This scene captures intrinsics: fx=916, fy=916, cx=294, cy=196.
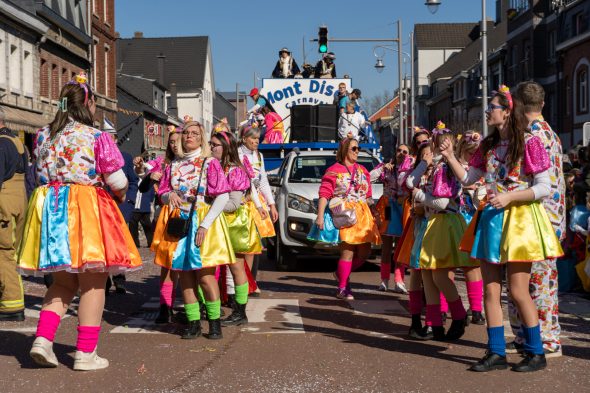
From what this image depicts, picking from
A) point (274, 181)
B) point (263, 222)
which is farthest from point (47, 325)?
point (274, 181)

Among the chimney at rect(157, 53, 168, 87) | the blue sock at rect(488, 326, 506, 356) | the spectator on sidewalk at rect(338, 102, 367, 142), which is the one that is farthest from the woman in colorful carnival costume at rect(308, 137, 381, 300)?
the chimney at rect(157, 53, 168, 87)

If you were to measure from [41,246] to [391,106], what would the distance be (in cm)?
12964

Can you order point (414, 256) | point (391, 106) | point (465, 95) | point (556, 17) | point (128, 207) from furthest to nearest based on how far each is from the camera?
point (391, 106) < point (465, 95) < point (556, 17) < point (128, 207) < point (414, 256)

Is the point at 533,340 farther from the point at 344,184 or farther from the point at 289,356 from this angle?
the point at 344,184

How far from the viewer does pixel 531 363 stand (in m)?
6.05

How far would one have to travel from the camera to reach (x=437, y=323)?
732 cm

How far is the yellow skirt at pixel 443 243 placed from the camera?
7055 millimetres

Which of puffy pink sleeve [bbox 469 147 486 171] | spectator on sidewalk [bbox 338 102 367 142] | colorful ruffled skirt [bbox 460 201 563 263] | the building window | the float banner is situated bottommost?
colorful ruffled skirt [bbox 460 201 563 263]

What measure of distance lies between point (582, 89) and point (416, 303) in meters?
36.8

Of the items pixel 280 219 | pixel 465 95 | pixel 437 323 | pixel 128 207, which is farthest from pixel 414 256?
pixel 465 95

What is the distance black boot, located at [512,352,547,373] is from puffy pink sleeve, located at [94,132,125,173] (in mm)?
2963

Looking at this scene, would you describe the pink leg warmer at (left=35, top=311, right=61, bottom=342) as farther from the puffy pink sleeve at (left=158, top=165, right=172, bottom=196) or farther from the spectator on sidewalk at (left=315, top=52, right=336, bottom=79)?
the spectator on sidewalk at (left=315, top=52, right=336, bottom=79)

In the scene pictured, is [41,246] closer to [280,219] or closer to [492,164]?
[492,164]

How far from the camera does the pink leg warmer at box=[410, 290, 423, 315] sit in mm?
7598
